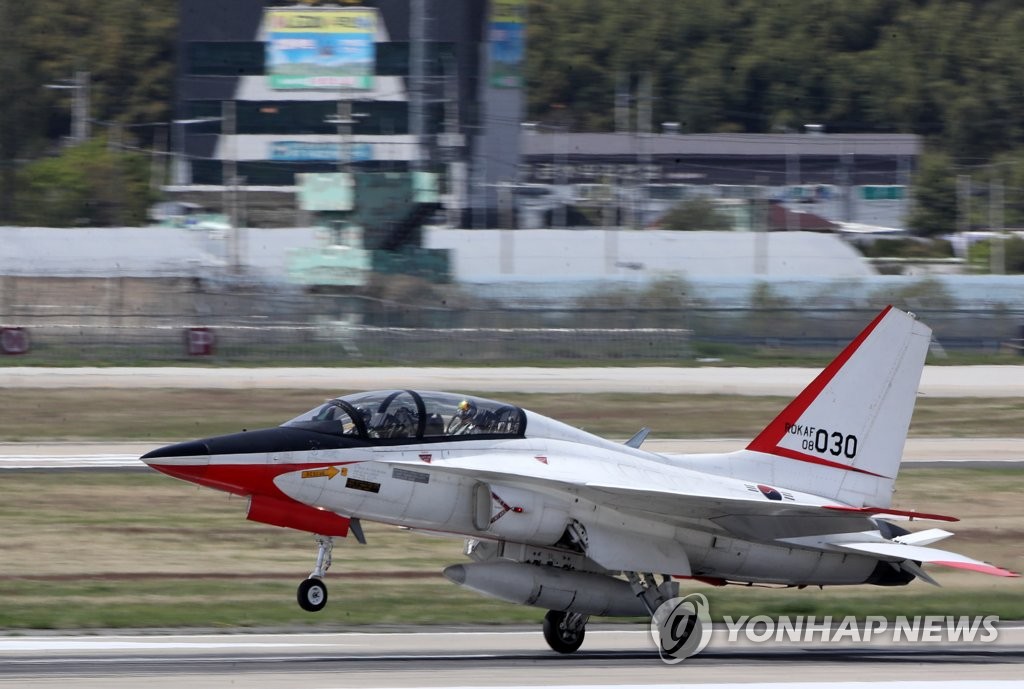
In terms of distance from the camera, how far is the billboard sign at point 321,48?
239 ft

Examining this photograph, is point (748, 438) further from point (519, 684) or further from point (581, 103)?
point (581, 103)

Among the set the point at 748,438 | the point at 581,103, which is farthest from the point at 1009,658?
the point at 581,103

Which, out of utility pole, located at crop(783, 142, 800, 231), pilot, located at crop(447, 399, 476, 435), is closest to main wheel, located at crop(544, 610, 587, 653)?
pilot, located at crop(447, 399, 476, 435)

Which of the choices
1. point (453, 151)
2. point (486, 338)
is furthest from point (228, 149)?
point (486, 338)

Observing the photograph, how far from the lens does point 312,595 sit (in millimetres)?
12375

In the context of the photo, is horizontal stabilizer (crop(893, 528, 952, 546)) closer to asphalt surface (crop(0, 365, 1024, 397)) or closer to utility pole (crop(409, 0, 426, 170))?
asphalt surface (crop(0, 365, 1024, 397))

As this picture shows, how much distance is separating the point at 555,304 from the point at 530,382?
1071cm

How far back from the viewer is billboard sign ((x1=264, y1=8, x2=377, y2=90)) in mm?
72875

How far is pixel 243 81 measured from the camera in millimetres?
76938

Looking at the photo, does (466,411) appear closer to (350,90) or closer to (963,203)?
(350,90)

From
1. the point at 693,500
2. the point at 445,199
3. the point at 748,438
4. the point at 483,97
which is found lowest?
the point at 748,438

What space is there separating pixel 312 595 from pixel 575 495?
2914 millimetres

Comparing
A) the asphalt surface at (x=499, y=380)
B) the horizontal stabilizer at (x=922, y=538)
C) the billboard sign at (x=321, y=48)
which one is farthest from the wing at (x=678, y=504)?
the billboard sign at (x=321, y=48)

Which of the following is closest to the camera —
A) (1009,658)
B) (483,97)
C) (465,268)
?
(1009,658)
